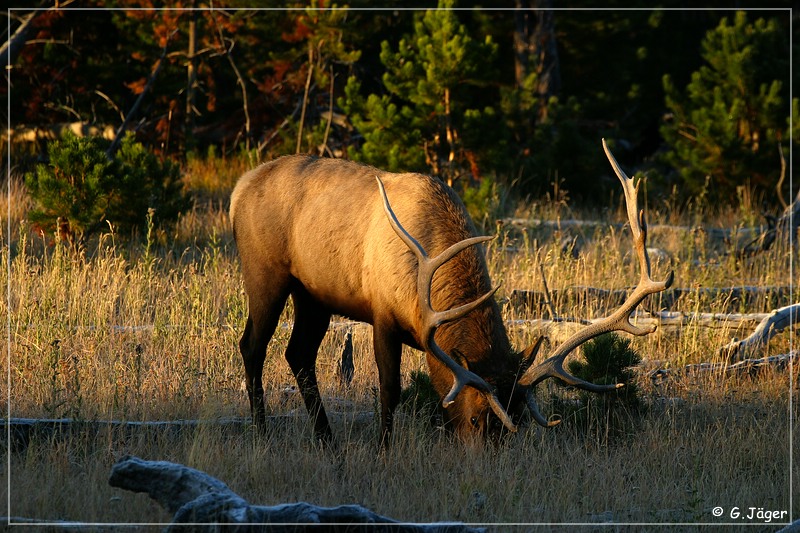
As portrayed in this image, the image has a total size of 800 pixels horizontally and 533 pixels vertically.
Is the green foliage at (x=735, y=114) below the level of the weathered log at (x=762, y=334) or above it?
above

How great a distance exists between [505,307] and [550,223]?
460 centimetres

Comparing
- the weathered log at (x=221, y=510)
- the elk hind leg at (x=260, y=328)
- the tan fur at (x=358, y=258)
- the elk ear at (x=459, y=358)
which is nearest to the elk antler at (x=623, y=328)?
the tan fur at (x=358, y=258)

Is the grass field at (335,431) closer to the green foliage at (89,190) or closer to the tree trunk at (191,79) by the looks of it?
the green foliage at (89,190)

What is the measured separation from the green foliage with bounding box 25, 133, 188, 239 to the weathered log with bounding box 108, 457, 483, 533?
681 cm

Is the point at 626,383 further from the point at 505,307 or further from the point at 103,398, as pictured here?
the point at 103,398

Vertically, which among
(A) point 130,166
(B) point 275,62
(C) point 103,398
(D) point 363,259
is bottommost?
(C) point 103,398

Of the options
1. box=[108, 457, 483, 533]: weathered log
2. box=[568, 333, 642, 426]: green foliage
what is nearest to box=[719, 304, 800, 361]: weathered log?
box=[568, 333, 642, 426]: green foliage

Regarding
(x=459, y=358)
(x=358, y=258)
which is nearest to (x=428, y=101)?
(x=358, y=258)

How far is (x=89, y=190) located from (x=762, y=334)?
23.0 feet

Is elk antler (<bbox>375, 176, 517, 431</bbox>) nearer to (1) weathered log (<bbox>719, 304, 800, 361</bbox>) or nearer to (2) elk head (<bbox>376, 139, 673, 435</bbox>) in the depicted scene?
(2) elk head (<bbox>376, 139, 673, 435</bbox>)

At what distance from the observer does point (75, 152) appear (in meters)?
10.8

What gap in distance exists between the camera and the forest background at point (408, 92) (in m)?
13.8

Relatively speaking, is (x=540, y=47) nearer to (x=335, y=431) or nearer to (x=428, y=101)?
(x=428, y=101)

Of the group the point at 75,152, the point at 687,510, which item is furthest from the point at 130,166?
the point at 687,510
